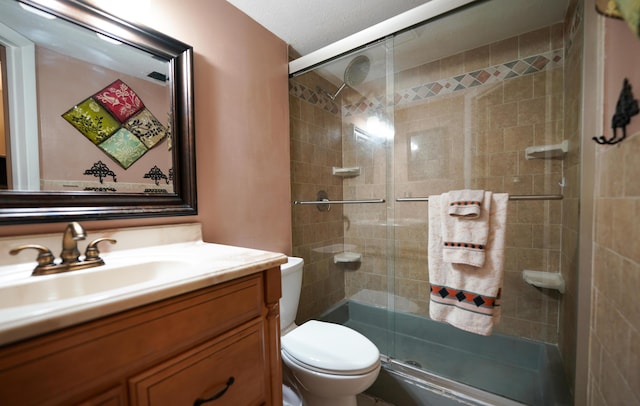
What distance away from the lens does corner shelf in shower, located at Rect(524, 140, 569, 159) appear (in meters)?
1.35

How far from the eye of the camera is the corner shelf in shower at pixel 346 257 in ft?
6.85

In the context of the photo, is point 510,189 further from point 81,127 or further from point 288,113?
point 81,127

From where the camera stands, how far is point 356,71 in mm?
1797

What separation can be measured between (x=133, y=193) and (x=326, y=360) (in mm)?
1047

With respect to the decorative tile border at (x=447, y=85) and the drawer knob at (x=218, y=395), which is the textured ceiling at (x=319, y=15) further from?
the drawer knob at (x=218, y=395)

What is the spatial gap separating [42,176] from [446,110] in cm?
215

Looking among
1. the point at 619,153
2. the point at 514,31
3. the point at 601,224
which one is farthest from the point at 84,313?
the point at 514,31

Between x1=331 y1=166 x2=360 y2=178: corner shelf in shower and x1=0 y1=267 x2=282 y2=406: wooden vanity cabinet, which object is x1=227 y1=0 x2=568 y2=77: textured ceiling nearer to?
x1=331 y1=166 x2=360 y2=178: corner shelf in shower

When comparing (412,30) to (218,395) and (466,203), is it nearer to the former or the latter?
(466,203)

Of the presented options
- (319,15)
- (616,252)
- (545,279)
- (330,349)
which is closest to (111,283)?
(330,349)

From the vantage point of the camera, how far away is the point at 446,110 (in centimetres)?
175

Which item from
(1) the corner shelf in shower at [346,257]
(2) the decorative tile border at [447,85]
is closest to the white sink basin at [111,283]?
(1) the corner shelf in shower at [346,257]

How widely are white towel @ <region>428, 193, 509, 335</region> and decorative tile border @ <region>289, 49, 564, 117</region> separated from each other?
0.97 m

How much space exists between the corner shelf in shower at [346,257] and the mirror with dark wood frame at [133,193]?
1.30 m
